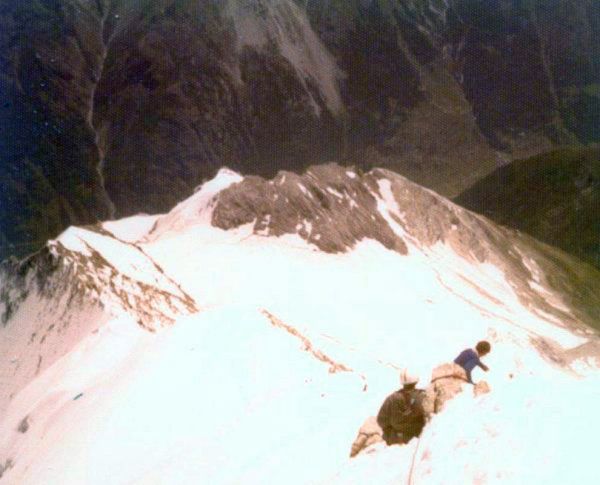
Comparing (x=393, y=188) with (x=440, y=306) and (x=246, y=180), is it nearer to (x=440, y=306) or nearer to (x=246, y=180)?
(x=246, y=180)

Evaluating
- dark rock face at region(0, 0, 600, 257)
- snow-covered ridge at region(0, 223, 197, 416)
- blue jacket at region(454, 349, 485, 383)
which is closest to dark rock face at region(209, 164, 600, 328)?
snow-covered ridge at region(0, 223, 197, 416)

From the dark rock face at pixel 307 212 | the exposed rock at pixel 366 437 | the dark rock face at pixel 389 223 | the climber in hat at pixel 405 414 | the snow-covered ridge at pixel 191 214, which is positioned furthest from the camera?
the dark rock face at pixel 389 223

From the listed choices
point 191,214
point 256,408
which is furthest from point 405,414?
point 191,214

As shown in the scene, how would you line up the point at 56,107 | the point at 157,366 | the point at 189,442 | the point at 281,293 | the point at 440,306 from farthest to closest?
1. the point at 56,107
2. the point at 440,306
3. the point at 281,293
4. the point at 157,366
5. the point at 189,442

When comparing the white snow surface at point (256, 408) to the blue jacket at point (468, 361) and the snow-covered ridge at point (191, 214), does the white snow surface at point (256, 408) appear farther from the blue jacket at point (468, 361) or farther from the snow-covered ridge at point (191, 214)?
the snow-covered ridge at point (191, 214)

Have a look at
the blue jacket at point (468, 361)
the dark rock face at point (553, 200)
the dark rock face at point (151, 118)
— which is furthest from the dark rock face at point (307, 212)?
the blue jacket at point (468, 361)

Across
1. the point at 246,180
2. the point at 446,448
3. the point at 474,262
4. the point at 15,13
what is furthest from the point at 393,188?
the point at 15,13

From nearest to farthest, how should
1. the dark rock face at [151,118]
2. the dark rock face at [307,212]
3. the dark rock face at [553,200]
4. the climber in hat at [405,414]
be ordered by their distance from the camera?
1. the climber in hat at [405,414]
2. the dark rock face at [307,212]
3. the dark rock face at [553,200]
4. the dark rock face at [151,118]

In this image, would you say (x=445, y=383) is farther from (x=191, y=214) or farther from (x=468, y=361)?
(x=191, y=214)

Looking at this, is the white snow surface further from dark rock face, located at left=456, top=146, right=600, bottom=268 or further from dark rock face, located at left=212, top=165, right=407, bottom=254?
dark rock face, located at left=456, top=146, right=600, bottom=268
